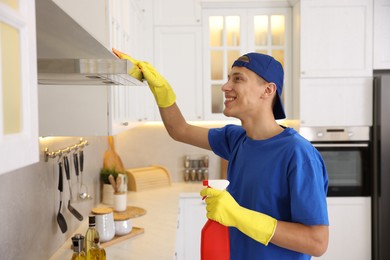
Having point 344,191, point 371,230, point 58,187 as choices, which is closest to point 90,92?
point 58,187

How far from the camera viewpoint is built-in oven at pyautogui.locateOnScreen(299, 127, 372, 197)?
3.30 meters

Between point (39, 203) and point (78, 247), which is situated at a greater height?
point (39, 203)

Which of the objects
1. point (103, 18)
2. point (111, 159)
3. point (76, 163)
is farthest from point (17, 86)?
point (111, 159)

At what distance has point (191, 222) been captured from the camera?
3297mm

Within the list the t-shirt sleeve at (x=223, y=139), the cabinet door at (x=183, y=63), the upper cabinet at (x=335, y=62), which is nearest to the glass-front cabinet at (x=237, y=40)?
the cabinet door at (x=183, y=63)

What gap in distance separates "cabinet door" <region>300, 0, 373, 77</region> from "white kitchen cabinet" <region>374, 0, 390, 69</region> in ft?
0.15

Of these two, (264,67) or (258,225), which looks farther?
(264,67)

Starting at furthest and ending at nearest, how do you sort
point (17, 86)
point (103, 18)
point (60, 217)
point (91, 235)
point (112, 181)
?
point (112, 181)
point (60, 217)
point (91, 235)
point (103, 18)
point (17, 86)

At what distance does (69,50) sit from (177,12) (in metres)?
2.37

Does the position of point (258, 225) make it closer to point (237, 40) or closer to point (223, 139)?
point (223, 139)

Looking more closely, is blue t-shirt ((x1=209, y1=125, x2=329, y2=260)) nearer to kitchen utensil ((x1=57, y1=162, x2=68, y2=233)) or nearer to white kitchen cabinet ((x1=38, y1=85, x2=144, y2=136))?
white kitchen cabinet ((x1=38, y1=85, x2=144, y2=136))

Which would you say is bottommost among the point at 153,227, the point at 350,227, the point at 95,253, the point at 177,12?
the point at 350,227

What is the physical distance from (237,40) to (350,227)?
1800 mm

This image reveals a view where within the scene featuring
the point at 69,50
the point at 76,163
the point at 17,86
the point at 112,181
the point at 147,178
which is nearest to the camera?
the point at 17,86
